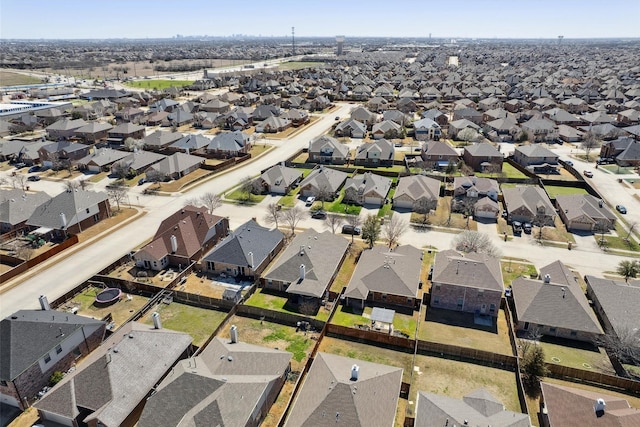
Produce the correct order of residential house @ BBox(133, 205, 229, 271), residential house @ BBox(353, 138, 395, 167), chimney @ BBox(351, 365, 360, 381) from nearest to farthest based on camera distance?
chimney @ BBox(351, 365, 360, 381) < residential house @ BBox(133, 205, 229, 271) < residential house @ BBox(353, 138, 395, 167)

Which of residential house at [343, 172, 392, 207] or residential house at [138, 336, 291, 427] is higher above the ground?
residential house at [343, 172, 392, 207]

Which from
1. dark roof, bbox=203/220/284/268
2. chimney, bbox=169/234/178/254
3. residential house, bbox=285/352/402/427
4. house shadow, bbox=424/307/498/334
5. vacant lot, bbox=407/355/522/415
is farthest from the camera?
chimney, bbox=169/234/178/254

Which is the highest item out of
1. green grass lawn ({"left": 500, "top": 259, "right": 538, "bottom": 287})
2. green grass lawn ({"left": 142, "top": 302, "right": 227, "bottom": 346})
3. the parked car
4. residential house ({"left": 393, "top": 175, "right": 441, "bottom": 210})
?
residential house ({"left": 393, "top": 175, "right": 441, "bottom": 210})

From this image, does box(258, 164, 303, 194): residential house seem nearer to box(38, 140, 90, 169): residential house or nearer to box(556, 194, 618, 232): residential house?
box(38, 140, 90, 169): residential house

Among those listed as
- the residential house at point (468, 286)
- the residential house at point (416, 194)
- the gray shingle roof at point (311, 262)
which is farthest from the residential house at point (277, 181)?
the residential house at point (468, 286)

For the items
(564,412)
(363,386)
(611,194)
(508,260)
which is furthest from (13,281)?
(611,194)

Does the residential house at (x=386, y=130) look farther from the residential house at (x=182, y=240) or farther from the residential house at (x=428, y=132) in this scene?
the residential house at (x=182, y=240)

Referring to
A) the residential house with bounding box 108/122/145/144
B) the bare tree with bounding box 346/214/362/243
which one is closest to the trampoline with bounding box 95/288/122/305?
the bare tree with bounding box 346/214/362/243

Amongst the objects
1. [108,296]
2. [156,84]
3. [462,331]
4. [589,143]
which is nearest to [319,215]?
[462,331]
